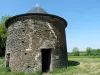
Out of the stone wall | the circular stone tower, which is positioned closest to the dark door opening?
the circular stone tower

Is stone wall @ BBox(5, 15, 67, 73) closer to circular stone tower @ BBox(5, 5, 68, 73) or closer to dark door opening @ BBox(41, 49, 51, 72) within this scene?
circular stone tower @ BBox(5, 5, 68, 73)

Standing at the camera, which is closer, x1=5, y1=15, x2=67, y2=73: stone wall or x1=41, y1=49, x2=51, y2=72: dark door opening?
x1=5, y1=15, x2=67, y2=73: stone wall

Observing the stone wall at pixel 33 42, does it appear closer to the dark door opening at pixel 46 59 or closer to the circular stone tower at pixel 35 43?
the circular stone tower at pixel 35 43

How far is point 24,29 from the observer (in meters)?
11.2

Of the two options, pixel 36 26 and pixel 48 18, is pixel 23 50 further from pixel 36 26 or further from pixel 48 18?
pixel 48 18

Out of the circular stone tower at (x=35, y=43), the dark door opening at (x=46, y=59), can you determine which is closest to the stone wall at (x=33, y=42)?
the circular stone tower at (x=35, y=43)

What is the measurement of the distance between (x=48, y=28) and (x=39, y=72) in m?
3.72

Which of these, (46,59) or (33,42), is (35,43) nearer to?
(33,42)

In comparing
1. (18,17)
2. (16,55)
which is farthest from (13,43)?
(18,17)

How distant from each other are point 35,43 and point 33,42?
18 cm

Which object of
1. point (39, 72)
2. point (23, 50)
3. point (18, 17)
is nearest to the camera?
point (39, 72)

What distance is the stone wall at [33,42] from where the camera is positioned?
420 inches

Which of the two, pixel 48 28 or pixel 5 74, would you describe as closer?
pixel 5 74

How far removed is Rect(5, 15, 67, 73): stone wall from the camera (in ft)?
35.0
